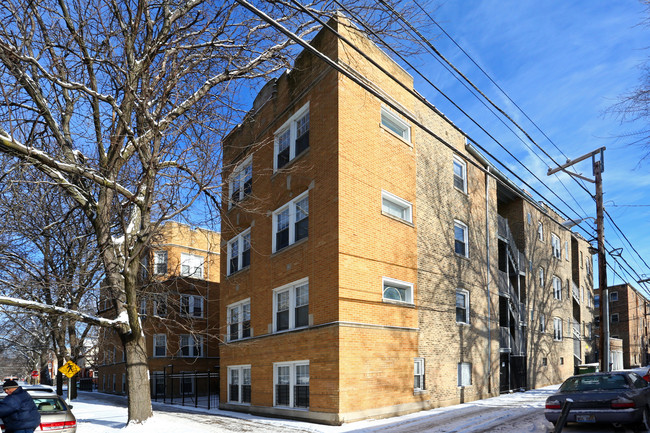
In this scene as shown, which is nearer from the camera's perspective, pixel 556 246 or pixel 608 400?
pixel 608 400

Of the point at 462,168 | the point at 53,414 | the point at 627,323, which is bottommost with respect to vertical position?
the point at 627,323

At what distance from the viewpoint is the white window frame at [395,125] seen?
18.8 meters

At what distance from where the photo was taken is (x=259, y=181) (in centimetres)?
2178

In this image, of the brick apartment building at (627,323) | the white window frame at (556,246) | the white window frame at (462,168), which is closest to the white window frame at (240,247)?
the white window frame at (462,168)

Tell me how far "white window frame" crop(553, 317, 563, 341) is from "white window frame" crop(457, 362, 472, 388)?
47.7 feet

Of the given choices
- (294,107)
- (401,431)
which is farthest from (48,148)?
(401,431)

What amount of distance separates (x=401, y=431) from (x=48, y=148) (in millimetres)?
12556

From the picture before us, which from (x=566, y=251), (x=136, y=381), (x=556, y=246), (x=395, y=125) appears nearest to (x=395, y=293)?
(x=395, y=125)

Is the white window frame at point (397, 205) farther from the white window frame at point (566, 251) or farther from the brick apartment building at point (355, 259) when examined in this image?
the white window frame at point (566, 251)

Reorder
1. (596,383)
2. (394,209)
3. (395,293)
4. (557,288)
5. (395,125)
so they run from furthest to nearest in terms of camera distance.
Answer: (557,288) → (395,125) → (394,209) → (395,293) → (596,383)

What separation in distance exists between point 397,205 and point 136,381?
10.5 metres

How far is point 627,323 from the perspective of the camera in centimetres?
5806

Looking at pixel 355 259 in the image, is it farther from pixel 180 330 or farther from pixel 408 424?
pixel 180 330

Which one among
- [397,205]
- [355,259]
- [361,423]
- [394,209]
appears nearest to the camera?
[361,423]
